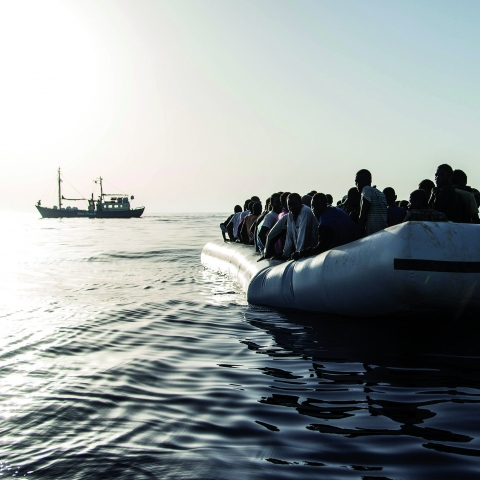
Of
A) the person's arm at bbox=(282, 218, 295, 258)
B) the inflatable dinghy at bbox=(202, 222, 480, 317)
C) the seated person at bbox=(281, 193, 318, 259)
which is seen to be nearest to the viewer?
the inflatable dinghy at bbox=(202, 222, 480, 317)

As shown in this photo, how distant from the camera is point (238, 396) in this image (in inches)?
172

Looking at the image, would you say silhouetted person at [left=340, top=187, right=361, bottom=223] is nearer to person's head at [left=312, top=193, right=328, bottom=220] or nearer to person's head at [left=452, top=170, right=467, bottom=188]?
person's head at [left=312, top=193, right=328, bottom=220]

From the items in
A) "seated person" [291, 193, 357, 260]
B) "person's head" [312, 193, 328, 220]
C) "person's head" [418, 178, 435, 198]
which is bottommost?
"seated person" [291, 193, 357, 260]

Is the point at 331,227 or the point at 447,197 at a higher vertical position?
the point at 447,197

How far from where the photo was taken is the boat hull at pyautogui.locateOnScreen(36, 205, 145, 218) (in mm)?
95938

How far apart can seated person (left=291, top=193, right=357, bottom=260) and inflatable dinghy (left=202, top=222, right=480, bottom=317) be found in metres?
0.30

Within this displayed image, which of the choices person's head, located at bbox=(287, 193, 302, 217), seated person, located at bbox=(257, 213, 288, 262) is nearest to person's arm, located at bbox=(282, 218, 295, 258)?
person's head, located at bbox=(287, 193, 302, 217)

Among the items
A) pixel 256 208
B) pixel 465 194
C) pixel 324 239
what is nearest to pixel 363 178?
pixel 324 239

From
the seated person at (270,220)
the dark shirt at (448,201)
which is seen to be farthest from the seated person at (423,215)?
the seated person at (270,220)

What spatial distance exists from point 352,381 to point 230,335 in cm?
243

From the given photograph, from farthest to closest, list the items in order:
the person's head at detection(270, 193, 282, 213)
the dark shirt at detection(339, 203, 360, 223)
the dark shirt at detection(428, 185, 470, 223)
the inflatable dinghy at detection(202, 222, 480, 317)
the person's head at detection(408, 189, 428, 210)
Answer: the person's head at detection(270, 193, 282, 213), the dark shirt at detection(339, 203, 360, 223), the dark shirt at detection(428, 185, 470, 223), the person's head at detection(408, 189, 428, 210), the inflatable dinghy at detection(202, 222, 480, 317)

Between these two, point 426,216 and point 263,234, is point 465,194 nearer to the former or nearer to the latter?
point 426,216

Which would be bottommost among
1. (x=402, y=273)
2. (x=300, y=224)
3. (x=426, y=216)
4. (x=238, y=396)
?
(x=238, y=396)

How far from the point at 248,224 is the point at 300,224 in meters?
5.86
